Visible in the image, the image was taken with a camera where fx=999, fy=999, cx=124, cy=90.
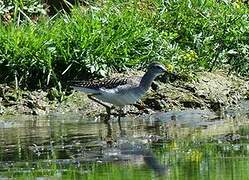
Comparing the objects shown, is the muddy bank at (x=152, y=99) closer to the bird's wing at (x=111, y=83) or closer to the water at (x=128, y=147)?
the water at (x=128, y=147)

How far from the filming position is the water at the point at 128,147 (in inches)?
333

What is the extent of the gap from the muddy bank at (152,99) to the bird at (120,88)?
48 cm

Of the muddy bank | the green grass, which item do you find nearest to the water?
the muddy bank

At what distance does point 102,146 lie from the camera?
1016cm

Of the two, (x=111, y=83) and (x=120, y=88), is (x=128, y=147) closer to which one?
(x=120, y=88)

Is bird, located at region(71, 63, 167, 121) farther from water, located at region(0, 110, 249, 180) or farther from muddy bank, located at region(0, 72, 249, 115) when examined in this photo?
muddy bank, located at region(0, 72, 249, 115)

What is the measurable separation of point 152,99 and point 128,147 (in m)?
3.60

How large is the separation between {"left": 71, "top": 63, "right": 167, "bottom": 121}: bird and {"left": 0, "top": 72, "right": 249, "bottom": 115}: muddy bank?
476 mm

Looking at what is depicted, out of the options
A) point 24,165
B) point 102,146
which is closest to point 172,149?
Result: point 102,146

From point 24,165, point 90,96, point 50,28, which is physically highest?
point 50,28

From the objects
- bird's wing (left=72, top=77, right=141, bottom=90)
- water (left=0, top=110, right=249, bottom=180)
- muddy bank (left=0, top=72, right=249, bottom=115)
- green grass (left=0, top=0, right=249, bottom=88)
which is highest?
green grass (left=0, top=0, right=249, bottom=88)

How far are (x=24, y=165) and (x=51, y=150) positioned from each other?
980 mm

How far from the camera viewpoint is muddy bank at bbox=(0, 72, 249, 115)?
13.4m

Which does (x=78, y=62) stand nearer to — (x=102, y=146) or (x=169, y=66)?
(x=169, y=66)
